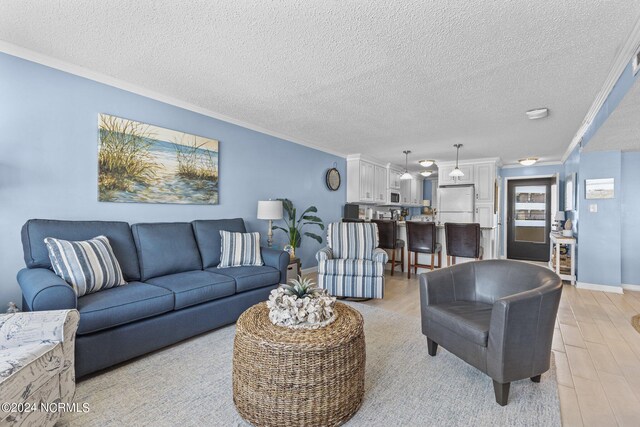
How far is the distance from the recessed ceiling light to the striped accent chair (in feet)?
7.43

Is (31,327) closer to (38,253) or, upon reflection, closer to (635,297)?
(38,253)

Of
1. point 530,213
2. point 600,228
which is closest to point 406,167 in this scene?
point 530,213

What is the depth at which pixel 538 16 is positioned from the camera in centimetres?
185

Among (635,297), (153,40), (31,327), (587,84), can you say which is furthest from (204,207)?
(635,297)

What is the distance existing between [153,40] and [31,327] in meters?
1.96

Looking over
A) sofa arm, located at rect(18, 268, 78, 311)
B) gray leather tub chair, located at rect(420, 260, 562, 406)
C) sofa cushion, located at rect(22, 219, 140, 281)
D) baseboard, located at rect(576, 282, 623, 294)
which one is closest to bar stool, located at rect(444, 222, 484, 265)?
baseboard, located at rect(576, 282, 623, 294)

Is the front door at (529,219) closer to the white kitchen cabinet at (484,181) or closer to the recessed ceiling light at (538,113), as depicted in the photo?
the white kitchen cabinet at (484,181)

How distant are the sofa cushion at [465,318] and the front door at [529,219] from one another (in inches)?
229

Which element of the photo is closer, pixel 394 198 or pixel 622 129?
pixel 622 129

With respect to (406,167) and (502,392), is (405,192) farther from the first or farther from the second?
(502,392)

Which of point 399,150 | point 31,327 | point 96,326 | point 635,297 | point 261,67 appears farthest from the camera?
point 399,150

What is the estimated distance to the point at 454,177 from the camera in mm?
6730

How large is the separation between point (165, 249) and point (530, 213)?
24.7ft

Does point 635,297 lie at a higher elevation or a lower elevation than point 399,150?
lower
